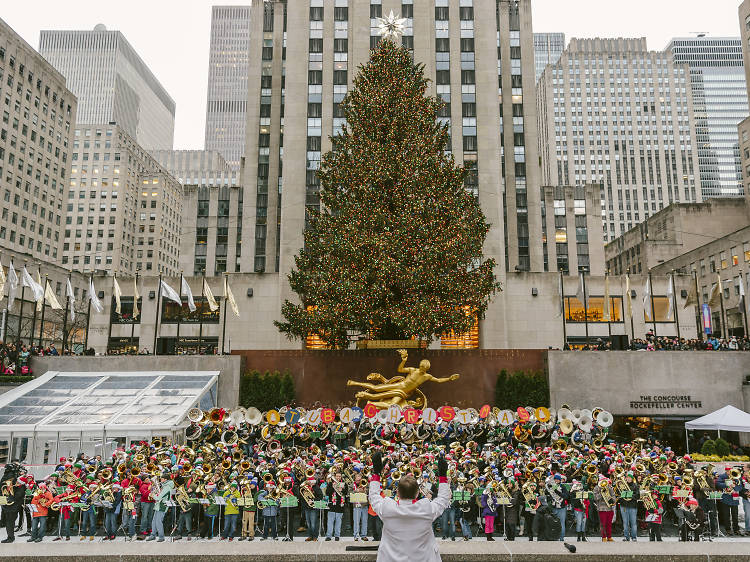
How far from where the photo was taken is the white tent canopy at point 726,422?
23.8 meters

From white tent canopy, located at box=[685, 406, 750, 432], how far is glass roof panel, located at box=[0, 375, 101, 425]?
2807cm

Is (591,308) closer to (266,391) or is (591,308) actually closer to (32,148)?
(266,391)

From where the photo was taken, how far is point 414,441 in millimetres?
22688

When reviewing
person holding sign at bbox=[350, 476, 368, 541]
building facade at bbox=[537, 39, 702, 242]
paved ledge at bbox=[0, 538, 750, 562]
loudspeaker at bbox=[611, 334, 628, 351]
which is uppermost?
building facade at bbox=[537, 39, 702, 242]

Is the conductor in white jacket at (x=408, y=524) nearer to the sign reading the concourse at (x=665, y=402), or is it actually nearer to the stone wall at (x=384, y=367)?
the stone wall at (x=384, y=367)

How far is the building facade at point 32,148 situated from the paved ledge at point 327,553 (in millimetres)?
90253

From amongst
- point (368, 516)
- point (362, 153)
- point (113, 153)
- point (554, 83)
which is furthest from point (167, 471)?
point (554, 83)

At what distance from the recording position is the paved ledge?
8117 millimetres

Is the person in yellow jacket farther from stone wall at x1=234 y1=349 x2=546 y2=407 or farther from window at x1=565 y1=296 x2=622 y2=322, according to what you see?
window at x1=565 y1=296 x2=622 y2=322

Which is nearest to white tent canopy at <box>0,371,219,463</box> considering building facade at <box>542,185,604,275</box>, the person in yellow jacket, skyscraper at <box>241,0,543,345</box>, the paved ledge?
the person in yellow jacket

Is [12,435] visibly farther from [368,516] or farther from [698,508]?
[698,508]

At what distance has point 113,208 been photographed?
13012cm

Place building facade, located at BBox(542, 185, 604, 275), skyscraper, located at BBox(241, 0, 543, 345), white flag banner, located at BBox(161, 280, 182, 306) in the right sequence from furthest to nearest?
building facade, located at BBox(542, 185, 604, 275) → skyscraper, located at BBox(241, 0, 543, 345) → white flag banner, located at BBox(161, 280, 182, 306)

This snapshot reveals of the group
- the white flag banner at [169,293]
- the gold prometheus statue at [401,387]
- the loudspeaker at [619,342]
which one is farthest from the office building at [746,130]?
the white flag banner at [169,293]
